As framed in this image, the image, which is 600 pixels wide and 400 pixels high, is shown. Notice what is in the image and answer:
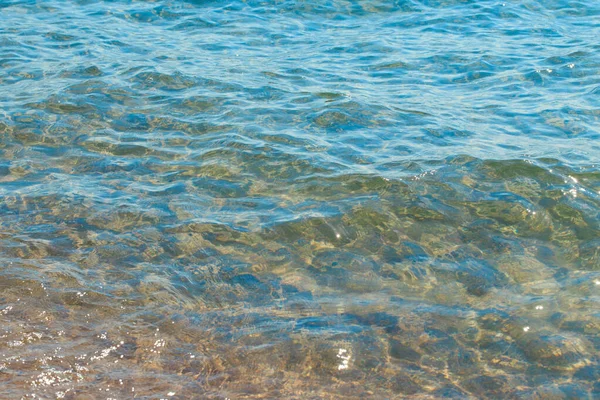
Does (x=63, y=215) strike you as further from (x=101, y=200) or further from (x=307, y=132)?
(x=307, y=132)

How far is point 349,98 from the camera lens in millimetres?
10164

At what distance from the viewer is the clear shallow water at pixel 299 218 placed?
5027mm

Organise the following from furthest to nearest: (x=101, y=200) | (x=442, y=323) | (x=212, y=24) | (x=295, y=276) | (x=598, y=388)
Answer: (x=212, y=24) < (x=101, y=200) < (x=295, y=276) < (x=442, y=323) < (x=598, y=388)

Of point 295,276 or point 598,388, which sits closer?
point 598,388

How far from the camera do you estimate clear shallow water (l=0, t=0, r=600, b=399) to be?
5.03 meters

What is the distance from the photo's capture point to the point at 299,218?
7.12 meters

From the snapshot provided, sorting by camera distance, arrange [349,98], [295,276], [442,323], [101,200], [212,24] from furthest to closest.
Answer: [212,24]
[349,98]
[101,200]
[295,276]
[442,323]

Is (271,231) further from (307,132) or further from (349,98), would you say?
(349,98)

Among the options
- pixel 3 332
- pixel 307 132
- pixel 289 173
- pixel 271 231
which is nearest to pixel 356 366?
pixel 271 231

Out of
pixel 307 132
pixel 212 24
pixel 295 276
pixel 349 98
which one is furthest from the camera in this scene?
pixel 212 24

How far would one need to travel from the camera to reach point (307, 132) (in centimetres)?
919

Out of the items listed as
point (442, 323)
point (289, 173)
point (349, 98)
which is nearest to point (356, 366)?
point (442, 323)

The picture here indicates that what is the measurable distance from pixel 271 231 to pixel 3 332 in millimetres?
2768

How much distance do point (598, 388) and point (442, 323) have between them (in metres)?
1.26
